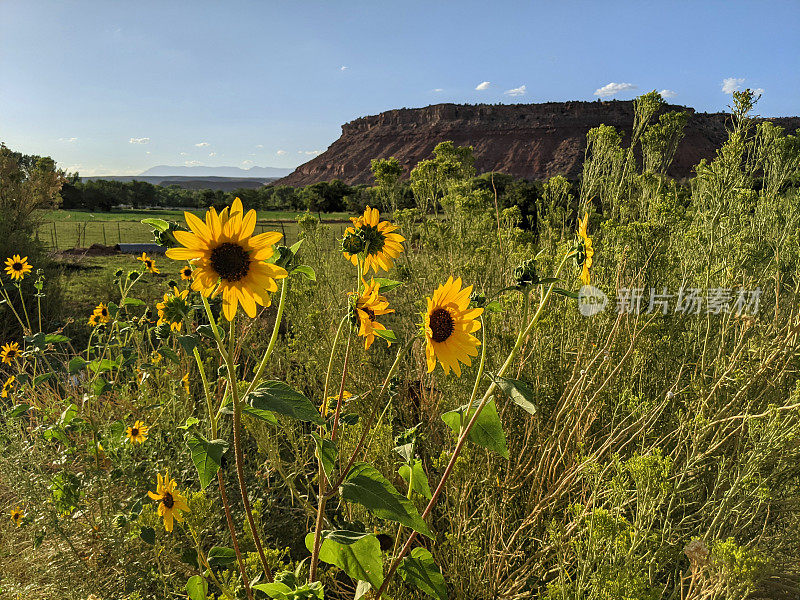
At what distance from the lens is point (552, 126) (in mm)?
82438

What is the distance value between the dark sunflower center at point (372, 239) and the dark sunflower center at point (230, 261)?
391 millimetres

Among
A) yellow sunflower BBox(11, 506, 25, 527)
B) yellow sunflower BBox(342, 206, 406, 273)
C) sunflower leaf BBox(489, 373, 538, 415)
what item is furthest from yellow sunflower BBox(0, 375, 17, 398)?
sunflower leaf BBox(489, 373, 538, 415)

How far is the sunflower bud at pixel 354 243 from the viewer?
3.98 feet

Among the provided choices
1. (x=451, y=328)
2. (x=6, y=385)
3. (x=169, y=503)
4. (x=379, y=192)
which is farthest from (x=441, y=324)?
(x=379, y=192)

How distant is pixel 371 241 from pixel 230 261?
0.44 meters

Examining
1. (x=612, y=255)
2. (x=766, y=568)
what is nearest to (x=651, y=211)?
(x=612, y=255)

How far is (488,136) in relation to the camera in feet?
290

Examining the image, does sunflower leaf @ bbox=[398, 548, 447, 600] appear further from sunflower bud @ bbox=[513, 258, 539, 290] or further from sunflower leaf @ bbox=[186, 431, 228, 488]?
sunflower bud @ bbox=[513, 258, 539, 290]

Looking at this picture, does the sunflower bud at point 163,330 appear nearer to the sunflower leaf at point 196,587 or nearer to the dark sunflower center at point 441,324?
the sunflower leaf at point 196,587

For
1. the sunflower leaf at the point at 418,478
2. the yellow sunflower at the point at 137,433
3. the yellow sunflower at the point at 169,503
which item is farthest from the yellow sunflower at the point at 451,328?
the yellow sunflower at the point at 137,433

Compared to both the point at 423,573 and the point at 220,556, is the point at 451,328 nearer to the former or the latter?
the point at 423,573

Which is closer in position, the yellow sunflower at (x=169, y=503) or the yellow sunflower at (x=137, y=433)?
the yellow sunflower at (x=169, y=503)

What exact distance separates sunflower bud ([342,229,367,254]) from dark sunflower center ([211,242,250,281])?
336mm

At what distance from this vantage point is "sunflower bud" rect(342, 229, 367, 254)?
3.98 ft
